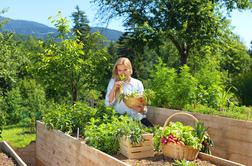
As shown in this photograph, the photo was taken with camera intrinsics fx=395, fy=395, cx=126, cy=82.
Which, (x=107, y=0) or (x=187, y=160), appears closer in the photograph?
(x=187, y=160)

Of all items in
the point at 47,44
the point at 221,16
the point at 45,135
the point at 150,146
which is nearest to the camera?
the point at 150,146

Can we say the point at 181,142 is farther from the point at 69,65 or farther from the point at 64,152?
the point at 69,65

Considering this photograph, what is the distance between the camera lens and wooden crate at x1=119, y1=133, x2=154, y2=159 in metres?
Answer: 4.02

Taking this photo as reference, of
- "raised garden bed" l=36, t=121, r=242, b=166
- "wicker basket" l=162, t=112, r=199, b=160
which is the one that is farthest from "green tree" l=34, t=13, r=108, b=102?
"wicker basket" l=162, t=112, r=199, b=160

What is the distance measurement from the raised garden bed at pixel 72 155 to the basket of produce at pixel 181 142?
4.3 inches

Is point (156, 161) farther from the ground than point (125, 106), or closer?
closer

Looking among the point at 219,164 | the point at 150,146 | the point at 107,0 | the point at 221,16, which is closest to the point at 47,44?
the point at 150,146

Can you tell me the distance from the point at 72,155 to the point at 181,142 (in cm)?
155

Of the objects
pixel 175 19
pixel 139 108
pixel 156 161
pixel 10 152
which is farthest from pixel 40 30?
pixel 156 161

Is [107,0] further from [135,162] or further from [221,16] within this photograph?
[135,162]

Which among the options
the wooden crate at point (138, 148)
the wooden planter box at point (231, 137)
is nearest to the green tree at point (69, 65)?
the wooden planter box at point (231, 137)

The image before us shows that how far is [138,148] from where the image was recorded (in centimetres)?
405

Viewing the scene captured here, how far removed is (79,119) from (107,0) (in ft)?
30.2

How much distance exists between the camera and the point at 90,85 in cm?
806
